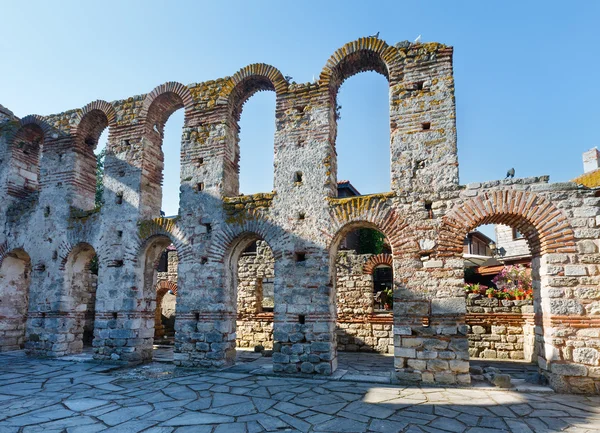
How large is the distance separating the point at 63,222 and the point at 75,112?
3152 millimetres

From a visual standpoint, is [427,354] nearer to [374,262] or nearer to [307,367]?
[307,367]

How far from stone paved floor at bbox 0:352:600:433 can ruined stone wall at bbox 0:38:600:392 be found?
0.89m

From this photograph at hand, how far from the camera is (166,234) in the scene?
9.41m

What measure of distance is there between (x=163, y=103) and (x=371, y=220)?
6578 millimetres

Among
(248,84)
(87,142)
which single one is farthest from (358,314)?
(87,142)

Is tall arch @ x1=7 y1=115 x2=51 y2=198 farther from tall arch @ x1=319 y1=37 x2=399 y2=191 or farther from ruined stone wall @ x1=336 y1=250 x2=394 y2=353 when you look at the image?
ruined stone wall @ x1=336 y1=250 x2=394 y2=353

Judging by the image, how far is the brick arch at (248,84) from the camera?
9297 millimetres

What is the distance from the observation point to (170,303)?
15555mm

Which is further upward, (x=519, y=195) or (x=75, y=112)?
(x=75, y=112)

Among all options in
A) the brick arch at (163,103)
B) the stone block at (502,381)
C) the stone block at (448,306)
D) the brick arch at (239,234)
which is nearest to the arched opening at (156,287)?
the brick arch at (239,234)

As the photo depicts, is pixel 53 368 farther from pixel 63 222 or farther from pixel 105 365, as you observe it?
pixel 63 222

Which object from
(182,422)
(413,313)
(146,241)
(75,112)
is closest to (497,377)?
(413,313)

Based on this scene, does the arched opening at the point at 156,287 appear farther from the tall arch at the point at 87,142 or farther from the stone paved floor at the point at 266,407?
the tall arch at the point at 87,142

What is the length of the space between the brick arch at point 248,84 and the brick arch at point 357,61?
3.50ft
